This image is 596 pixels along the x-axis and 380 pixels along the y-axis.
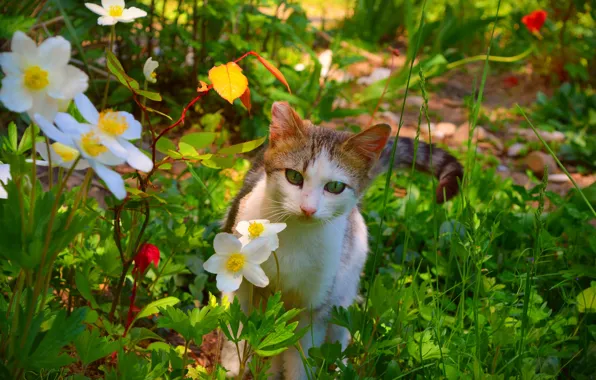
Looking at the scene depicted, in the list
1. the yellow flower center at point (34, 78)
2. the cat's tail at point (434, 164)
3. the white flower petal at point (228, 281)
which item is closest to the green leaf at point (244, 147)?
the white flower petal at point (228, 281)

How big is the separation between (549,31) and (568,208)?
8.95 ft

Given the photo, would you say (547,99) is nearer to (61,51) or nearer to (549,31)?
(549,31)

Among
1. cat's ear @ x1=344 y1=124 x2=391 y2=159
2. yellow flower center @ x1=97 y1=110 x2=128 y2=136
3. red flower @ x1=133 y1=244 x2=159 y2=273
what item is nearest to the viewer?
yellow flower center @ x1=97 y1=110 x2=128 y2=136

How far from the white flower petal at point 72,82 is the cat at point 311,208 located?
0.84 m

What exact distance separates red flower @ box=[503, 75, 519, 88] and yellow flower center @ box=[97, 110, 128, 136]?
3.95m

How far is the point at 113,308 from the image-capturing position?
1705 millimetres

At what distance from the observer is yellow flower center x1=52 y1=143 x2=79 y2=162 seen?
113 centimetres

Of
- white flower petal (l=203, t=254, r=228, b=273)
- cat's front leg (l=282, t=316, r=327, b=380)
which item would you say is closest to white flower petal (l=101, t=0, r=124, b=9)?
white flower petal (l=203, t=254, r=228, b=273)

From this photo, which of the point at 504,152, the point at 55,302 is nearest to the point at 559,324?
the point at 55,302

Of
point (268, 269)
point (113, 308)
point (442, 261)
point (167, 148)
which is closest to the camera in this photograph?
point (167, 148)

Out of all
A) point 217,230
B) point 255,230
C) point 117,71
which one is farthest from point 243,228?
point 217,230

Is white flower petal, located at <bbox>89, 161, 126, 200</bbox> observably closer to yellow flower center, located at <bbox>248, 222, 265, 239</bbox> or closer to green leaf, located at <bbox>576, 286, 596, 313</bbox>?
yellow flower center, located at <bbox>248, 222, 265, 239</bbox>

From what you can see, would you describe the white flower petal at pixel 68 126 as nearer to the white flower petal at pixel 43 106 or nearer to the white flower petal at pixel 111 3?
the white flower petal at pixel 43 106

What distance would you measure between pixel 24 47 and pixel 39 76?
0.05 m
